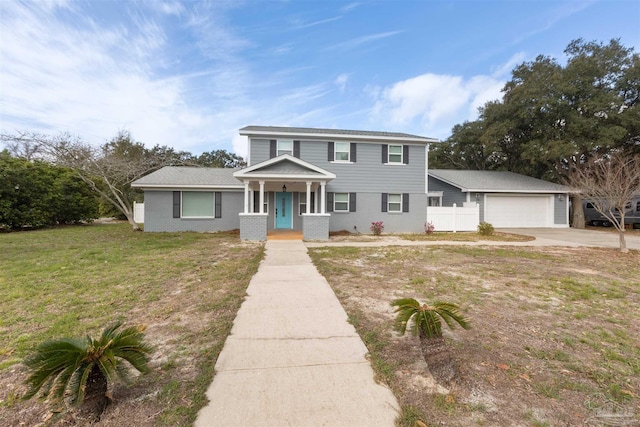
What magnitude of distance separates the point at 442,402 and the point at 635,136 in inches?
1088

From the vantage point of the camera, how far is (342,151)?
15.3 m

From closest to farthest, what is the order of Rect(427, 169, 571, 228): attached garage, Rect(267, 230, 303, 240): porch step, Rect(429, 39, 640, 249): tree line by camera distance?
Rect(267, 230, 303, 240): porch step, Rect(429, 39, 640, 249): tree line, Rect(427, 169, 571, 228): attached garage

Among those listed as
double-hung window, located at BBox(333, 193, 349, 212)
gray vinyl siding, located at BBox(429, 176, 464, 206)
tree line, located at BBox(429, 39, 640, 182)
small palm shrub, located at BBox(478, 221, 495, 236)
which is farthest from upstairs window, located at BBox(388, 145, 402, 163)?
tree line, located at BBox(429, 39, 640, 182)

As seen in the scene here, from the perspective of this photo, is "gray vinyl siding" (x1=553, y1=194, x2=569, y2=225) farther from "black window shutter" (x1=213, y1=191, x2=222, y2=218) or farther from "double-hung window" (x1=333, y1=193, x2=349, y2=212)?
"black window shutter" (x1=213, y1=191, x2=222, y2=218)

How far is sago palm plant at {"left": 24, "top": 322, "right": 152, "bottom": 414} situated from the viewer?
1853mm

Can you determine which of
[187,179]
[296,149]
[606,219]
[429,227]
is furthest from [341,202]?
[606,219]

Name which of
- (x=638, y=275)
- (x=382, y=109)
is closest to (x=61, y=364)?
(x=638, y=275)

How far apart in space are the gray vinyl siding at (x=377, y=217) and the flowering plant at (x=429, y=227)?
7.2 inches

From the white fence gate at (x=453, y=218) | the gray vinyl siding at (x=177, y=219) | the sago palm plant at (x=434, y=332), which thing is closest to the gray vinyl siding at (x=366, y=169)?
the white fence gate at (x=453, y=218)

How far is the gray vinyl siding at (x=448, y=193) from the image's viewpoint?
1928cm

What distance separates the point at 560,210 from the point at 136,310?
82.2 ft

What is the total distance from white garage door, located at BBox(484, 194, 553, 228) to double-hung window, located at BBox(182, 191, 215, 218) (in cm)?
1747

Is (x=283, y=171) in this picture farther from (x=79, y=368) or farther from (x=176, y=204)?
(x=79, y=368)

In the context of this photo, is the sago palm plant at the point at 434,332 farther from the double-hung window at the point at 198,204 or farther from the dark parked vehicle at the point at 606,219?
the dark parked vehicle at the point at 606,219
